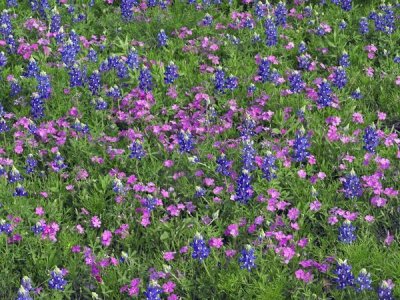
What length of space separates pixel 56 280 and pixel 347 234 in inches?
75.9

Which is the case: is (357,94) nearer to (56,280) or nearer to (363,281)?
(363,281)

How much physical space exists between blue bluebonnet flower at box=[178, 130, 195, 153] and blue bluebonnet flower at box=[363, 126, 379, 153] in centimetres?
134

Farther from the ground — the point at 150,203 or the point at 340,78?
the point at 340,78

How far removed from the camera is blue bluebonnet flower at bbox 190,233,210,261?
15.7ft

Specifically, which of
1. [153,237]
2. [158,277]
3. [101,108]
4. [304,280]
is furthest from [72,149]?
[304,280]

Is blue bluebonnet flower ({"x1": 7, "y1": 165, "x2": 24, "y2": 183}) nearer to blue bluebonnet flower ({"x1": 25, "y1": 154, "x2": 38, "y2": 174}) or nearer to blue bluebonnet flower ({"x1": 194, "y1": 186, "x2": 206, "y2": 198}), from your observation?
blue bluebonnet flower ({"x1": 25, "y1": 154, "x2": 38, "y2": 174})

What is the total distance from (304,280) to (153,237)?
1138 millimetres

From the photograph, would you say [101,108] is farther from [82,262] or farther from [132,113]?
[82,262]

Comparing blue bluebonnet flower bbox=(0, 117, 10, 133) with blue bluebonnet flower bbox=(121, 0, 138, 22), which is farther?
blue bluebonnet flower bbox=(121, 0, 138, 22)

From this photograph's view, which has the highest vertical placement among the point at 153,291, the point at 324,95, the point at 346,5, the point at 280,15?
the point at 346,5

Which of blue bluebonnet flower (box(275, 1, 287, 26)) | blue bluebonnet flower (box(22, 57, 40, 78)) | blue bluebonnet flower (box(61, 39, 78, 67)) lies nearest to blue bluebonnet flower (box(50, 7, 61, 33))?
blue bluebonnet flower (box(61, 39, 78, 67))

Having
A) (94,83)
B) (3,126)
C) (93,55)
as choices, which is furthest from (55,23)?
(3,126)

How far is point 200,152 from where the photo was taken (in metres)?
5.83

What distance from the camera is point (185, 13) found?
775cm
